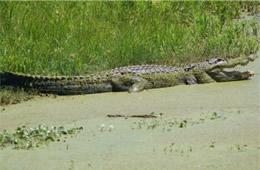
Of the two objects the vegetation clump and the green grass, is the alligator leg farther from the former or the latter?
the vegetation clump

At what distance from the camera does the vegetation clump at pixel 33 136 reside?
6751 mm

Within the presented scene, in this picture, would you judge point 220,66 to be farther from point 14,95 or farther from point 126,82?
point 14,95

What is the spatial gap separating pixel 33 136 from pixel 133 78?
10.9ft

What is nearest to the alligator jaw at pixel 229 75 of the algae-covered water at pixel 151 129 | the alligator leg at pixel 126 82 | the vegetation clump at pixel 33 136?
the algae-covered water at pixel 151 129

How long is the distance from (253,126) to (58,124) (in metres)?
2.24

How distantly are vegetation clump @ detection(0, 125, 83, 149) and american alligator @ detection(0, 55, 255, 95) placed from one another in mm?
2574

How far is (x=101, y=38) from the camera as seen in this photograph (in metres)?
10.9

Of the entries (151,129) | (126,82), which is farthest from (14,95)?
(151,129)

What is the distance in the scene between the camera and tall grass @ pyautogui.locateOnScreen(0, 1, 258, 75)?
10.2m

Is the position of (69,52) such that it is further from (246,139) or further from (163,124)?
(246,139)

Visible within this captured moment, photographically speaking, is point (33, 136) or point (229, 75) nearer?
point (33, 136)

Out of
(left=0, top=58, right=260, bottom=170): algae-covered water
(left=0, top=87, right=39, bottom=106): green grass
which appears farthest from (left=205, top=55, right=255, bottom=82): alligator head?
(left=0, top=87, right=39, bottom=106): green grass

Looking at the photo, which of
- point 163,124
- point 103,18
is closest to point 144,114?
point 163,124

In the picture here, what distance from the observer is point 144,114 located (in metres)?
7.86
